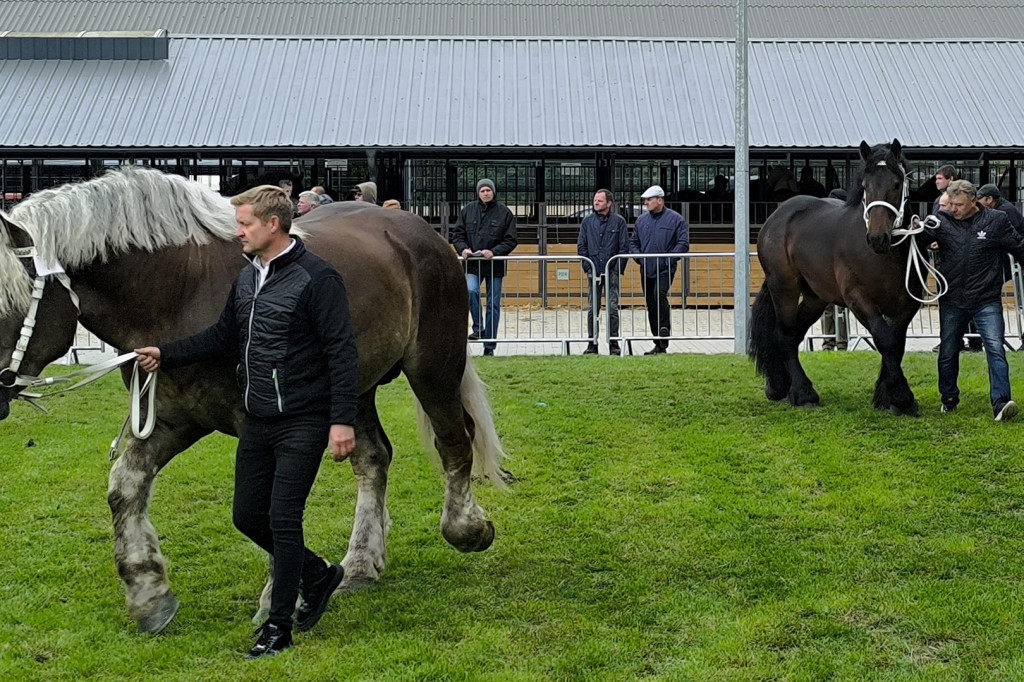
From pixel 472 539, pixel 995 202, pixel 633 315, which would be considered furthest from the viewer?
pixel 633 315

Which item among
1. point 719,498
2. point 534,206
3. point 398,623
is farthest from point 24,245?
point 534,206

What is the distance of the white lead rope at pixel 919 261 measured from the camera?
8789 millimetres

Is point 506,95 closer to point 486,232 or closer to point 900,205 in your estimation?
point 486,232

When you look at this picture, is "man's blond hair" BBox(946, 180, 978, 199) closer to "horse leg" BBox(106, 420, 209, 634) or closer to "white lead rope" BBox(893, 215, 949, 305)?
"white lead rope" BBox(893, 215, 949, 305)

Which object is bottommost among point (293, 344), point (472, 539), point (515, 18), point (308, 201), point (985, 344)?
point (472, 539)

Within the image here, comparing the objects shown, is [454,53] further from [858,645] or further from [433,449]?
[858,645]

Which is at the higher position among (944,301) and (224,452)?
(944,301)

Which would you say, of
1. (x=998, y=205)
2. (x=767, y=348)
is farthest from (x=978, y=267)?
(x=998, y=205)

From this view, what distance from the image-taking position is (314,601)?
5.02m

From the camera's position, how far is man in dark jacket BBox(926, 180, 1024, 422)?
343 inches

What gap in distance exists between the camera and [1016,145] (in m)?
20.5

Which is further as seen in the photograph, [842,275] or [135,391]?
[842,275]

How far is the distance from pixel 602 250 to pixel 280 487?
9480mm

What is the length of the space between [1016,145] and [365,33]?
63.0 ft
